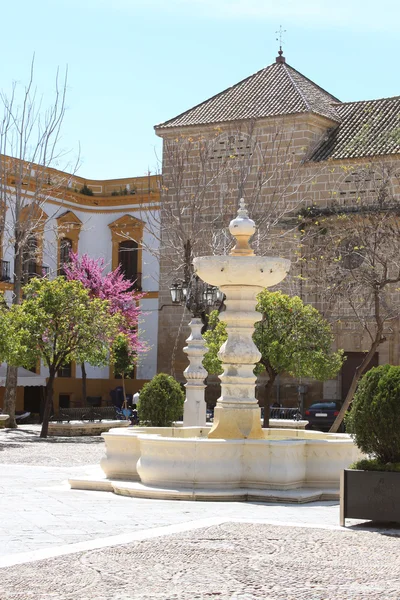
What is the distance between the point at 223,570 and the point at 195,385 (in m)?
13.5

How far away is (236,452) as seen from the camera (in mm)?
10906

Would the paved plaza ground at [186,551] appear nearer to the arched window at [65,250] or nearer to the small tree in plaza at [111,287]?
the small tree in plaza at [111,287]

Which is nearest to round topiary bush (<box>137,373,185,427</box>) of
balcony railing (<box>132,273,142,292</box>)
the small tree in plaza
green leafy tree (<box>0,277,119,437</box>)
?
green leafy tree (<box>0,277,119,437</box>)

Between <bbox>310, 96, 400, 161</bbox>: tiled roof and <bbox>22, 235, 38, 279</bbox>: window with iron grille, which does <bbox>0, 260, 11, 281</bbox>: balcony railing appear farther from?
<bbox>310, 96, 400, 161</bbox>: tiled roof

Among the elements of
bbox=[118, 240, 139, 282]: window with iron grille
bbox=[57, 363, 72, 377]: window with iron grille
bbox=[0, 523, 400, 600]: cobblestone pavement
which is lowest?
bbox=[0, 523, 400, 600]: cobblestone pavement

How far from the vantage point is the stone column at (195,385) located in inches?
789

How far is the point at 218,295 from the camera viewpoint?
72.2 feet

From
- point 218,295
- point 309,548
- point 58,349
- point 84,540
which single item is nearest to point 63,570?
point 84,540

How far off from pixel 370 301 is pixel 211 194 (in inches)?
253

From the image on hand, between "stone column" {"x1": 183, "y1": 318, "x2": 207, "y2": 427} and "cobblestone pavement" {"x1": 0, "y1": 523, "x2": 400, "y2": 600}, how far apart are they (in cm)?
1190

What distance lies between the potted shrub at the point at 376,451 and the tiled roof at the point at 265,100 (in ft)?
82.9

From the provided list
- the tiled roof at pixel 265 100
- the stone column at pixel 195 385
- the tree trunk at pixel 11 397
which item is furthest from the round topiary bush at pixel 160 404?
the tiled roof at pixel 265 100

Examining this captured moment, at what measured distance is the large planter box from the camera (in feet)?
28.1

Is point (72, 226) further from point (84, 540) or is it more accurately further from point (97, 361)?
point (84, 540)
